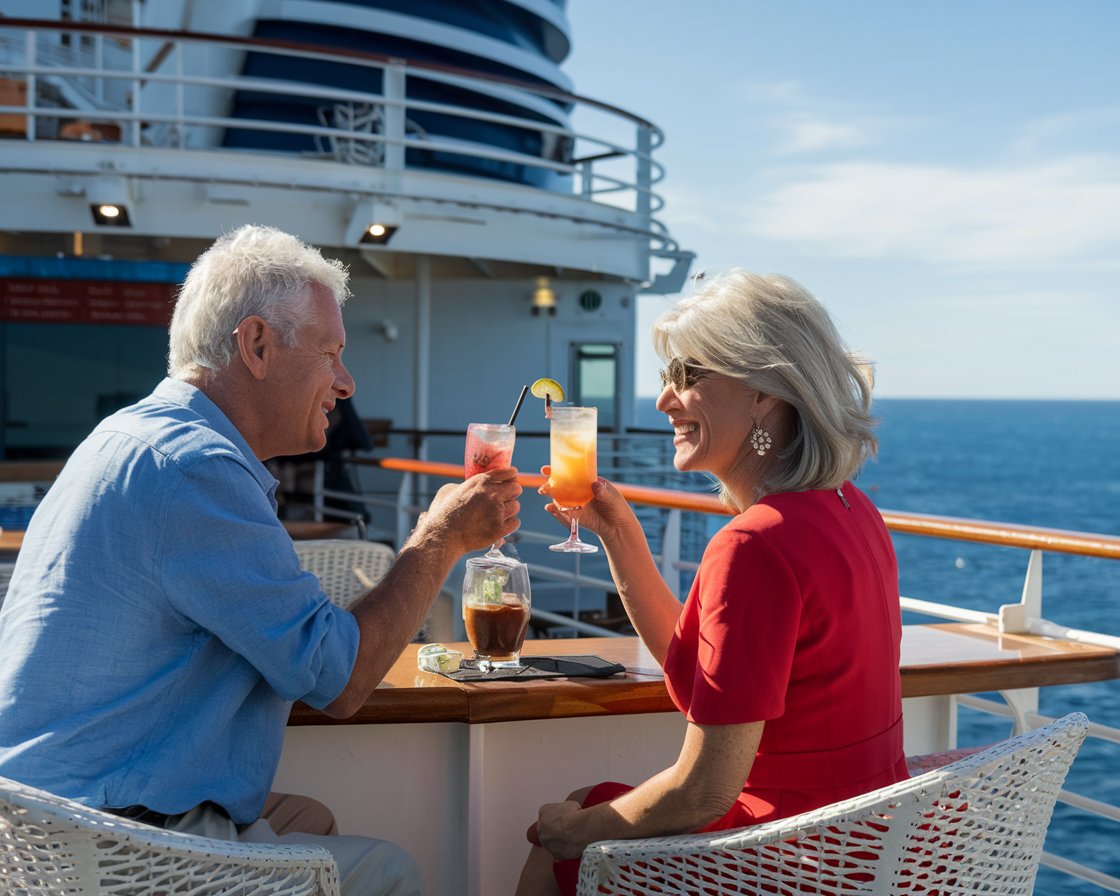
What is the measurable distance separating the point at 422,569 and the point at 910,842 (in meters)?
0.75

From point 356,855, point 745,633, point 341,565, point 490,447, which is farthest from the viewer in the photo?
point 341,565

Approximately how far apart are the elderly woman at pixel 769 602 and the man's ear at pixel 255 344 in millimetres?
573

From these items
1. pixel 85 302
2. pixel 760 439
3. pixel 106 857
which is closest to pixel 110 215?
pixel 85 302

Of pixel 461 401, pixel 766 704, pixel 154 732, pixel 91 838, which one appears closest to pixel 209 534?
pixel 154 732

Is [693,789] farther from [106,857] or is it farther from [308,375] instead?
Answer: [308,375]

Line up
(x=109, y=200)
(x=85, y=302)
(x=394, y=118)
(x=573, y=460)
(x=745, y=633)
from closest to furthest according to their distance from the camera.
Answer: (x=745, y=633), (x=573, y=460), (x=109, y=200), (x=394, y=118), (x=85, y=302)

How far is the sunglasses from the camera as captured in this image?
172cm

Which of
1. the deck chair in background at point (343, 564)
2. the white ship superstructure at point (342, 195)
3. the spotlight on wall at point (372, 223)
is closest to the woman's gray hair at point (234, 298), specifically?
the deck chair in background at point (343, 564)

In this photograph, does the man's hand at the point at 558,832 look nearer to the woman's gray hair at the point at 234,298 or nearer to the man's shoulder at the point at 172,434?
the man's shoulder at the point at 172,434

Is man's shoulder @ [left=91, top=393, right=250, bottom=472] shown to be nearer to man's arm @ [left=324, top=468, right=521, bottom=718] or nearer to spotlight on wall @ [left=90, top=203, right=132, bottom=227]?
man's arm @ [left=324, top=468, right=521, bottom=718]

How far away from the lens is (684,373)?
5.69 ft

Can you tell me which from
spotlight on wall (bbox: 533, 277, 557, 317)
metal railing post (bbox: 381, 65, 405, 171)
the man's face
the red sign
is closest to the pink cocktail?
the man's face

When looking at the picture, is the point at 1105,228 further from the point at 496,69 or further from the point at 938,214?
the point at 496,69

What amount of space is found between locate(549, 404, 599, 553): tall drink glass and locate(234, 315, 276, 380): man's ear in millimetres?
551
